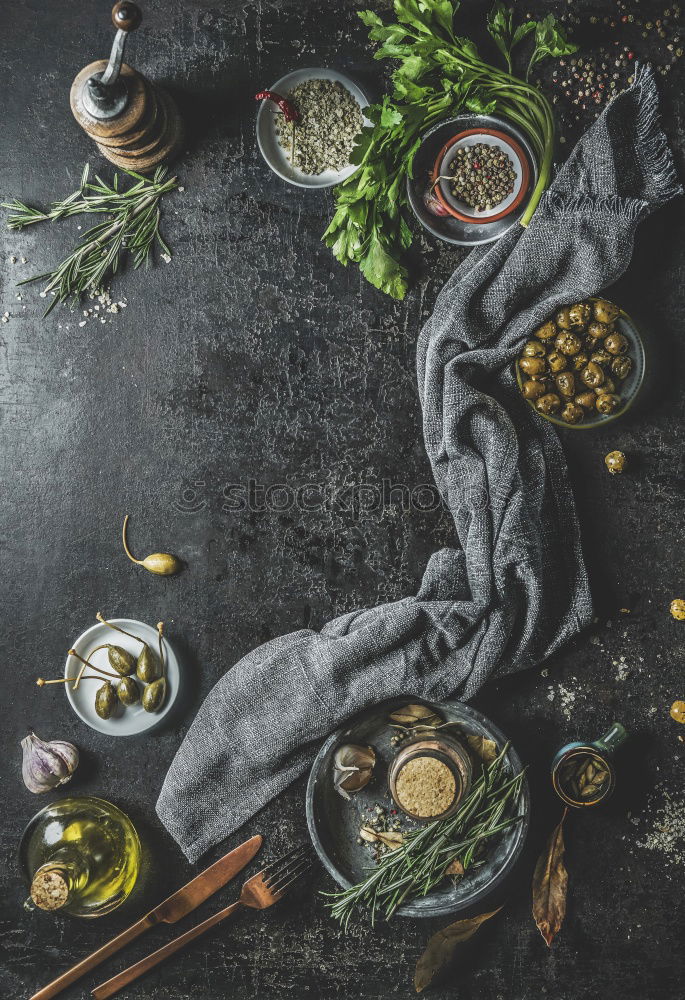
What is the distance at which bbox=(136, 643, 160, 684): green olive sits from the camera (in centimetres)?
157

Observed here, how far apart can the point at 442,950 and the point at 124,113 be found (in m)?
1.84

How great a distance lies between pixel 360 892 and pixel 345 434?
931 mm

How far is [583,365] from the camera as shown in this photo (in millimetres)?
1528

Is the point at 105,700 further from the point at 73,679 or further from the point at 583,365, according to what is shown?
Answer: the point at 583,365

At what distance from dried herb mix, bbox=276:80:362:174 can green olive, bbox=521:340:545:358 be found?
569 mm

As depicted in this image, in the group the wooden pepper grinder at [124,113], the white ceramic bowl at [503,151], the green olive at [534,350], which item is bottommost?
the green olive at [534,350]

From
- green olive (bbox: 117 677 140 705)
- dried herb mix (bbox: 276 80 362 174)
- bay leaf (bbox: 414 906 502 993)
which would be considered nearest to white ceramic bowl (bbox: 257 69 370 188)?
dried herb mix (bbox: 276 80 362 174)

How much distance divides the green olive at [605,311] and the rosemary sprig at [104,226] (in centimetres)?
93

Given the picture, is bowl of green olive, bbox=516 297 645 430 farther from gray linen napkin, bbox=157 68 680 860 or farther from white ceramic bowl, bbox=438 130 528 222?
white ceramic bowl, bbox=438 130 528 222

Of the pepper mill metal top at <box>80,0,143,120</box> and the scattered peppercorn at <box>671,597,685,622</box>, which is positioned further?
the scattered peppercorn at <box>671,597,685,622</box>

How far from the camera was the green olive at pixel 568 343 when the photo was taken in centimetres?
151

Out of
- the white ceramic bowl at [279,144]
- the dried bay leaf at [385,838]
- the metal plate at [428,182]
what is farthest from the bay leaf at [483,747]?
the white ceramic bowl at [279,144]

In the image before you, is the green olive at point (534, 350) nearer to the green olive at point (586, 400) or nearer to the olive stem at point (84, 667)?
the green olive at point (586, 400)

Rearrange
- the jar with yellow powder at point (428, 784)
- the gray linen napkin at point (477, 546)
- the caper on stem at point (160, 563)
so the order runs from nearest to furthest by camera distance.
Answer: the jar with yellow powder at point (428, 784) → the gray linen napkin at point (477, 546) → the caper on stem at point (160, 563)
